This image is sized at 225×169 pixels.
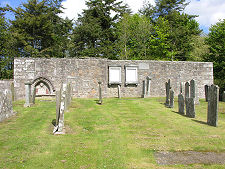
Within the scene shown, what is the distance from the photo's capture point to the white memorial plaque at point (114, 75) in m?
17.1

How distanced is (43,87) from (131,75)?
21.8ft

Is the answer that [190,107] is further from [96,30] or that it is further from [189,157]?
[96,30]

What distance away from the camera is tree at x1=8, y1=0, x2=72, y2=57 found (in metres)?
28.5

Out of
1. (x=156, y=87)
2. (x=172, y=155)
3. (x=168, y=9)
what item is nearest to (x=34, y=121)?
(x=172, y=155)

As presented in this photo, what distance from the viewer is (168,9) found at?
120 ft

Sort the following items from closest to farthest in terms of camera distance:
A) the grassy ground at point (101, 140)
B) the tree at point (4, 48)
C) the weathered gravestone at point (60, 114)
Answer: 1. the grassy ground at point (101, 140)
2. the weathered gravestone at point (60, 114)
3. the tree at point (4, 48)

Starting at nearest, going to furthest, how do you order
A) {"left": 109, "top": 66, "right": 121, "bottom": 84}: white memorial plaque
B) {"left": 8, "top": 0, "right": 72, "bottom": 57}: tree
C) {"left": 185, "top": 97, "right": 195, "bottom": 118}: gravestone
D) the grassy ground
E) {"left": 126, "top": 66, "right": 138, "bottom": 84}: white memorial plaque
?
1. the grassy ground
2. {"left": 185, "top": 97, "right": 195, "bottom": 118}: gravestone
3. {"left": 109, "top": 66, "right": 121, "bottom": 84}: white memorial plaque
4. {"left": 126, "top": 66, "right": 138, "bottom": 84}: white memorial plaque
5. {"left": 8, "top": 0, "right": 72, "bottom": 57}: tree

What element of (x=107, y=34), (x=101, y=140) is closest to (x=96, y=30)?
(x=107, y=34)

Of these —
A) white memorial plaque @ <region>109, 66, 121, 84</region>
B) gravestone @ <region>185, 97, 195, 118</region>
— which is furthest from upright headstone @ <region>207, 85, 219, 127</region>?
white memorial plaque @ <region>109, 66, 121, 84</region>

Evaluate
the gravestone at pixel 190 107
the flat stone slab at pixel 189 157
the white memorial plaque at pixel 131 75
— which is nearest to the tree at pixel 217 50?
the white memorial plaque at pixel 131 75

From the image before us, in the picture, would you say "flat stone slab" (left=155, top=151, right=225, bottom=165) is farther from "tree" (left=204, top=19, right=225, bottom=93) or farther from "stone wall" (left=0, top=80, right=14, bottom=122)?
"tree" (left=204, top=19, right=225, bottom=93)

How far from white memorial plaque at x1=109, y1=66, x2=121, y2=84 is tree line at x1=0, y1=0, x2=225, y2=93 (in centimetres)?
1316

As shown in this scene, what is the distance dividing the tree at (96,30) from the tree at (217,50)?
12.7 m

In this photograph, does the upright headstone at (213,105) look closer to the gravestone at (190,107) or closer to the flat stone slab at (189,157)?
the gravestone at (190,107)
